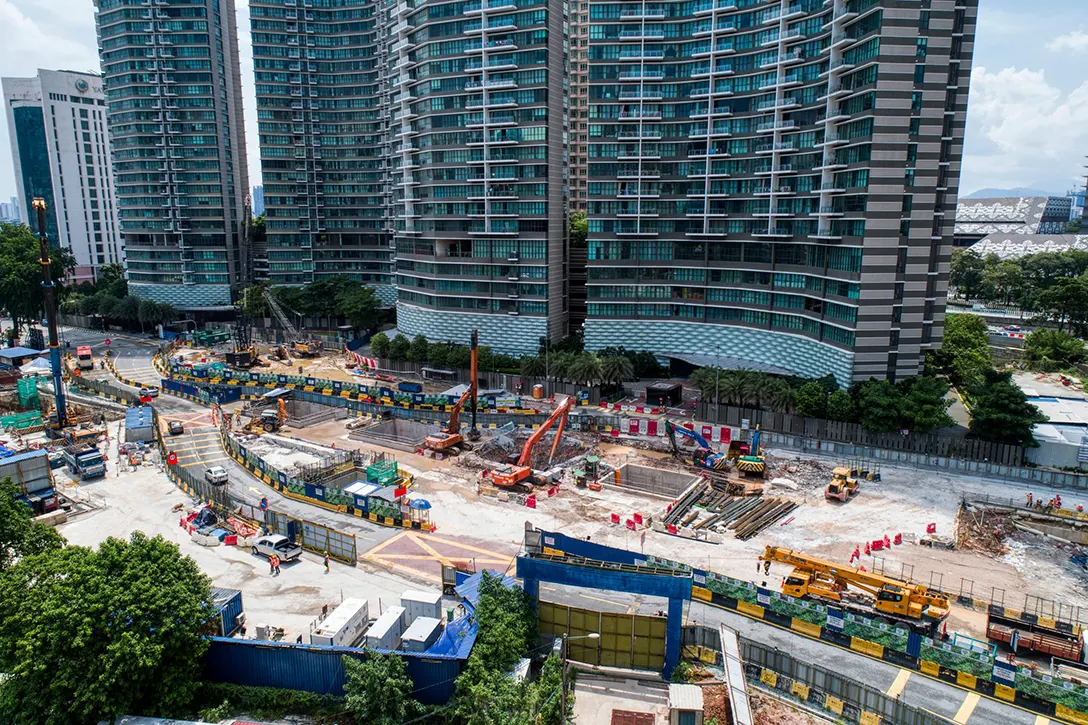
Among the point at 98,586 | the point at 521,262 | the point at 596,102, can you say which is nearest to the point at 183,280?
the point at 521,262

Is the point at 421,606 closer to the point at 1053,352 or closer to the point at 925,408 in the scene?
the point at 925,408

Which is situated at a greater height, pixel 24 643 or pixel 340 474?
pixel 24 643

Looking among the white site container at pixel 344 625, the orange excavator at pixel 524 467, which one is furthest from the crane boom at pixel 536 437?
the white site container at pixel 344 625

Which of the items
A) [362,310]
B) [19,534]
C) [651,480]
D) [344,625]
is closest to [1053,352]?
[651,480]

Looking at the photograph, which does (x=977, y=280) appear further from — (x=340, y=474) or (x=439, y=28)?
(x=340, y=474)

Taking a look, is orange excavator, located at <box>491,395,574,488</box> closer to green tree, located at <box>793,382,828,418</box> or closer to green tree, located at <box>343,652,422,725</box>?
green tree, located at <box>793,382,828,418</box>
